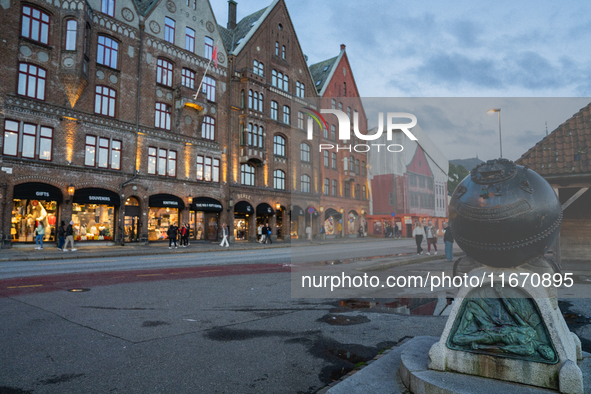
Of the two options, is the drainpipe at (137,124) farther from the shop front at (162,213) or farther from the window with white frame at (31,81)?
the window with white frame at (31,81)

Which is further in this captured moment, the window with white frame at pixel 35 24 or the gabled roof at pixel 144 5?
the gabled roof at pixel 144 5

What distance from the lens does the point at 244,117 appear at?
3594cm

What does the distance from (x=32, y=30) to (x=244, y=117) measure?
17191 millimetres

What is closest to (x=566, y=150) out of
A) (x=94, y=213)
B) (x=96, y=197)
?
(x=96, y=197)

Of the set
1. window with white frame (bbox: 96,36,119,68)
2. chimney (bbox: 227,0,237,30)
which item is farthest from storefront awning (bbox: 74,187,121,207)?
chimney (bbox: 227,0,237,30)

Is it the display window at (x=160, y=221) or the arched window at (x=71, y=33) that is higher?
the arched window at (x=71, y=33)

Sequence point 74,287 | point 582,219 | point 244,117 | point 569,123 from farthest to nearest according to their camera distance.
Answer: point 244,117 < point 582,219 < point 569,123 < point 74,287

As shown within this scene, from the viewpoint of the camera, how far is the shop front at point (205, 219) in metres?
31.8

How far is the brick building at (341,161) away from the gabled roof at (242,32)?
11.4 m

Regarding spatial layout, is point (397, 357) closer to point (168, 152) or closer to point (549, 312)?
point (549, 312)

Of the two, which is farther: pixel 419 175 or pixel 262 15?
pixel 419 175

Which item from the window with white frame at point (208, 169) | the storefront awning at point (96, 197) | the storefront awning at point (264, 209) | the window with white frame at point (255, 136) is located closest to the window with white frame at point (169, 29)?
the window with white frame at point (208, 169)

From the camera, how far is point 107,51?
1067 inches

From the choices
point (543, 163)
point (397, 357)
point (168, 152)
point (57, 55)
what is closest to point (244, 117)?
point (168, 152)
